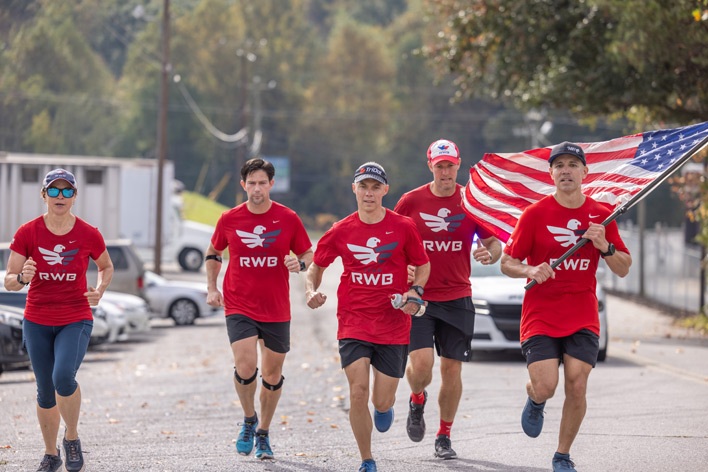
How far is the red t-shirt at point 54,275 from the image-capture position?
341 inches

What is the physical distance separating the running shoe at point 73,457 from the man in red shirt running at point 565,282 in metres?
2.95

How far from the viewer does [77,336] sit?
8672 millimetres

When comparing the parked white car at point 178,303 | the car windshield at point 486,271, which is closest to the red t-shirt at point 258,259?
the car windshield at point 486,271

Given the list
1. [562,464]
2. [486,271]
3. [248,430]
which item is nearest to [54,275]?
[248,430]

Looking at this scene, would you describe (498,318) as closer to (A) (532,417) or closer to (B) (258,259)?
(B) (258,259)

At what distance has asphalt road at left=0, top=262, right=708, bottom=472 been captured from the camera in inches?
358

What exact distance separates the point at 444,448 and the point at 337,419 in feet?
8.65

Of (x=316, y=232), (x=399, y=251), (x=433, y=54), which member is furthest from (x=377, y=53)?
(x=399, y=251)

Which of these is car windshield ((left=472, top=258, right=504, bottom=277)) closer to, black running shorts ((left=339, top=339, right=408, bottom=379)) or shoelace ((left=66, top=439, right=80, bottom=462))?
black running shorts ((left=339, top=339, right=408, bottom=379))

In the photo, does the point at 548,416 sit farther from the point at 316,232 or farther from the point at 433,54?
the point at 316,232

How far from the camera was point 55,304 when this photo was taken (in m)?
8.68

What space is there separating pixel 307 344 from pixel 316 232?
68.9m

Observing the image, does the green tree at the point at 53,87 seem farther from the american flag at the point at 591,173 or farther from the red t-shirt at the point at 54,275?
the red t-shirt at the point at 54,275

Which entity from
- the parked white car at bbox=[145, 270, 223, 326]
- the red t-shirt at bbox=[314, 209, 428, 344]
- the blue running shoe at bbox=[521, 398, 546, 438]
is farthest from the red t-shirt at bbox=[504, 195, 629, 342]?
the parked white car at bbox=[145, 270, 223, 326]
